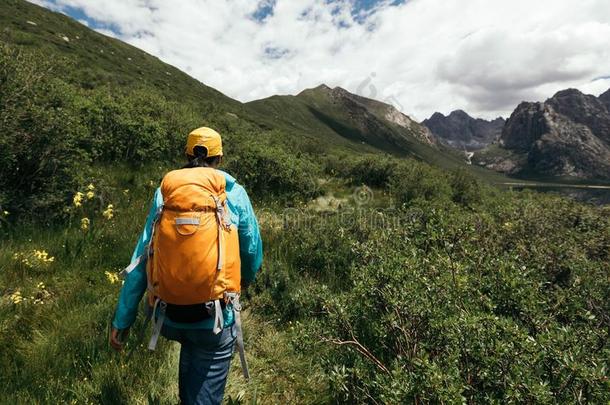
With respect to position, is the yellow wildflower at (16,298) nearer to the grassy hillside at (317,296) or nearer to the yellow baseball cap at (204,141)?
the grassy hillside at (317,296)

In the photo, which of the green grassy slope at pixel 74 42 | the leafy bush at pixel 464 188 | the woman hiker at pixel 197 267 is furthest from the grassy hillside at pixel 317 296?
the green grassy slope at pixel 74 42

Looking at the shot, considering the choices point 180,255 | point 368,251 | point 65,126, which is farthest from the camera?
point 65,126

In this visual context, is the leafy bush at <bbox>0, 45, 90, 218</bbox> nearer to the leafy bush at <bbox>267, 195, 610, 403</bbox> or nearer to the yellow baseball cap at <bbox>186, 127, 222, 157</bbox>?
the leafy bush at <bbox>267, 195, 610, 403</bbox>

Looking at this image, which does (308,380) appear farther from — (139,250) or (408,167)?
(408,167)

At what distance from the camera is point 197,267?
95.0 inches

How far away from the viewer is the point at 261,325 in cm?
513

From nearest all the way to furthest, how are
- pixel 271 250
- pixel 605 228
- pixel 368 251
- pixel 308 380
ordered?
pixel 308 380
pixel 368 251
pixel 271 250
pixel 605 228

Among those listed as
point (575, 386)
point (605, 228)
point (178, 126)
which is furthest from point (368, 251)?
point (178, 126)

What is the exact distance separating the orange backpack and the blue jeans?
1.25ft

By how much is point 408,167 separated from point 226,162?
7.96 m

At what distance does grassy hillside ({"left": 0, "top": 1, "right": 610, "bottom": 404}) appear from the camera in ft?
9.50

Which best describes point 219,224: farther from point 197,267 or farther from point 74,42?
point 74,42

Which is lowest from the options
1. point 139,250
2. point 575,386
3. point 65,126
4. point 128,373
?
point 128,373

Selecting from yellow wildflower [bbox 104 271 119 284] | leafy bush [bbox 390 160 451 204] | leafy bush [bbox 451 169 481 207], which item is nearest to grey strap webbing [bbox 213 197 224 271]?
yellow wildflower [bbox 104 271 119 284]
